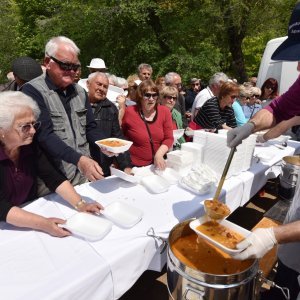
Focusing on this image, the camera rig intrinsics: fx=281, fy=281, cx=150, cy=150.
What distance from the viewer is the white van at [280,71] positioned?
506 cm

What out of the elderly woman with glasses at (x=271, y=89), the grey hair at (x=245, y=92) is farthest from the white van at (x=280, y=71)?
the grey hair at (x=245, y=92)

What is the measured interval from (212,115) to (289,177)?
1.34m

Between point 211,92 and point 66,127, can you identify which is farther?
point 211,92

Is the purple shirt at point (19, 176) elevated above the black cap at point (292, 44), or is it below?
below

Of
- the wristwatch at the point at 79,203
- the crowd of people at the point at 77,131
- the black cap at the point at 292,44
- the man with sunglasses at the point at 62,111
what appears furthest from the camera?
the man with sunglasses at the point at 62,111

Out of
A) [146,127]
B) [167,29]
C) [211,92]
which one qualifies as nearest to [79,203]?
[146,127]

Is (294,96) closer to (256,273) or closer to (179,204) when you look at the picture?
(179,204)

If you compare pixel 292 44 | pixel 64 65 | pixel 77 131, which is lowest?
pixel 77 131

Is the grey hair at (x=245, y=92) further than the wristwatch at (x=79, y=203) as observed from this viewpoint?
Yes

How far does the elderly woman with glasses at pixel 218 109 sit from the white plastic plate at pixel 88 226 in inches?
89.5

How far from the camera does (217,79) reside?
14.3ft

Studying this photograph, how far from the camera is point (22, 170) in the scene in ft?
5.87

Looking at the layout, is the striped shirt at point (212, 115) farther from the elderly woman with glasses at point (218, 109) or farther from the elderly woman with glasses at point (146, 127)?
the elderly woman with glasses at point (146, 127)

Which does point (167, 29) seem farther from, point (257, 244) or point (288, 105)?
point (257, 244)
